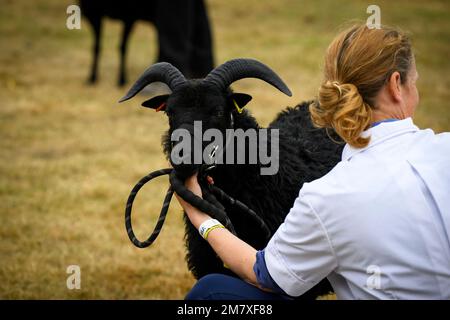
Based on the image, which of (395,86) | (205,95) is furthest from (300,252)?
(205,95)

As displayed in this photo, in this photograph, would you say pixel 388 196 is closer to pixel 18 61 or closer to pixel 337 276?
pixel 337 276

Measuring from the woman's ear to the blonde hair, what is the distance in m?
0.02

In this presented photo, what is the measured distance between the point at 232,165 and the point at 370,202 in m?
1.54

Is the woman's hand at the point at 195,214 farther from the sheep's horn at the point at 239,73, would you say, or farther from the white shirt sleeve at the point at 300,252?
the sheep's horn at the point at 239,73

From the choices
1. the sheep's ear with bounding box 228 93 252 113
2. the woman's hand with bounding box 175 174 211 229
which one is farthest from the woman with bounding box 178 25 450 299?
the sheep's ear with bounding box 228 93 252 113

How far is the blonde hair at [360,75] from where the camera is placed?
7.09 feet

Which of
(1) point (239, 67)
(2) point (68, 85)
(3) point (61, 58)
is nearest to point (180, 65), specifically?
→ (2) point (68, 85)

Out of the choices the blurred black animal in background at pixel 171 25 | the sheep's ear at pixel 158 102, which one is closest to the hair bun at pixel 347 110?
the sheep's ear at pixel 158 102

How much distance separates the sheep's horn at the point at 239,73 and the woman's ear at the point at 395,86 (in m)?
1.17

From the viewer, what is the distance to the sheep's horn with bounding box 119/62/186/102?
336 centimetres

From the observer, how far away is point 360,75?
220 centimetres
